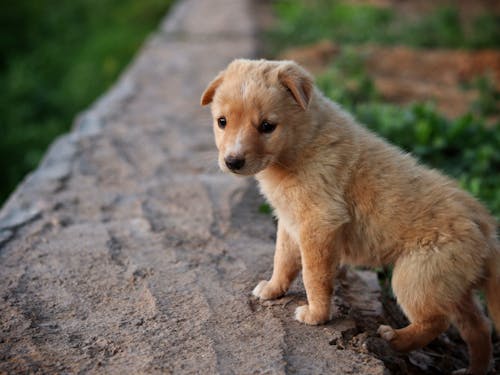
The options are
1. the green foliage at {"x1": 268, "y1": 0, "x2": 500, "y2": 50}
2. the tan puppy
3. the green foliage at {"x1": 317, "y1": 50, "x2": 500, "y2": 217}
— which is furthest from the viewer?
the green foliage at {"x1": 268, "y1": 0, "x2": 500, "y2": 50}

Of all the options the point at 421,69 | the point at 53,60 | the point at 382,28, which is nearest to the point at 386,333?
the point at 421,69

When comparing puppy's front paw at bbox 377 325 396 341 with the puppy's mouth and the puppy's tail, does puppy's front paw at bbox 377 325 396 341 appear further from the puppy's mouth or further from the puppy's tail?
the puppy's mouth

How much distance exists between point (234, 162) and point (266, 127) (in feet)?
0.90

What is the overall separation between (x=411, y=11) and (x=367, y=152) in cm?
1236

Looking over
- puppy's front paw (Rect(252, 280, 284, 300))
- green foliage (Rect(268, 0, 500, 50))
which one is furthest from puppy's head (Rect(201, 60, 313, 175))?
green foliage (Rect(268, 0, 500, 50))

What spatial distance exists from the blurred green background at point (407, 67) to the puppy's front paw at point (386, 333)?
6.50ft

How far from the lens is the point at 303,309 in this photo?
363 cm

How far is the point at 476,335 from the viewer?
368 centimetres

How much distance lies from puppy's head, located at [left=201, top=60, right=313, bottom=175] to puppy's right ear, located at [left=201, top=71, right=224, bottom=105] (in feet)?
0.30

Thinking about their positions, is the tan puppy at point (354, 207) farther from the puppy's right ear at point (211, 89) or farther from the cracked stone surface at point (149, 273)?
the cracked stone surface at point (149, 273)

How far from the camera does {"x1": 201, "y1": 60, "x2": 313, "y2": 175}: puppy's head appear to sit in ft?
11.5

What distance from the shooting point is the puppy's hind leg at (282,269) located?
3.84 meters

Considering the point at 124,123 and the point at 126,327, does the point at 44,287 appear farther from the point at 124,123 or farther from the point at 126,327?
the point at 124,123

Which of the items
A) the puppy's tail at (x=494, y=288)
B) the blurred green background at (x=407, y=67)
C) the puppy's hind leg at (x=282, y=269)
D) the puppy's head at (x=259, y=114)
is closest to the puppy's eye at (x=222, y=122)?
the puppy's head at (x=259, y=114)
